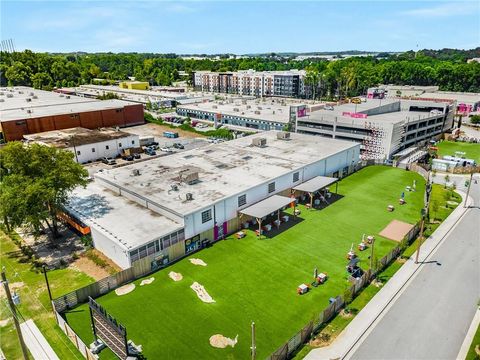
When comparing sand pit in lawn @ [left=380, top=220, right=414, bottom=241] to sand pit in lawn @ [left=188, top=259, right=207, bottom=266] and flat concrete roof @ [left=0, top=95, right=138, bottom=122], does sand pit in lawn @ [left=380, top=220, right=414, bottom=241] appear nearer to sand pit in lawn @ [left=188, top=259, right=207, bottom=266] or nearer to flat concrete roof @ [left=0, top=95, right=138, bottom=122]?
sand pit in lawn @ [left=188, top=259, right=207, bottom=266]

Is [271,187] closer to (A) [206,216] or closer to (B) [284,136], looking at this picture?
(A) [206,216]

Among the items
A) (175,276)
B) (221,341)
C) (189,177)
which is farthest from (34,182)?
(221,341)

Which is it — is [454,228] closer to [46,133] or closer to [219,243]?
[219,243]

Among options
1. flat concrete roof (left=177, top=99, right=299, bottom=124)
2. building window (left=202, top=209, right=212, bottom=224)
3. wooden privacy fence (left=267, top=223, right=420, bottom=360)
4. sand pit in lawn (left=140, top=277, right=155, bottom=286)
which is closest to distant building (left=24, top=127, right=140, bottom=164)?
flat concrete roof (left=177, top=99, right=299, bottom=124)

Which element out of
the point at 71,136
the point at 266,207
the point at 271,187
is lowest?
the point at 266,207

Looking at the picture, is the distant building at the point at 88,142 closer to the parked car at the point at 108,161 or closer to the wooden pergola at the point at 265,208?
the parked car at the point at 108,161
